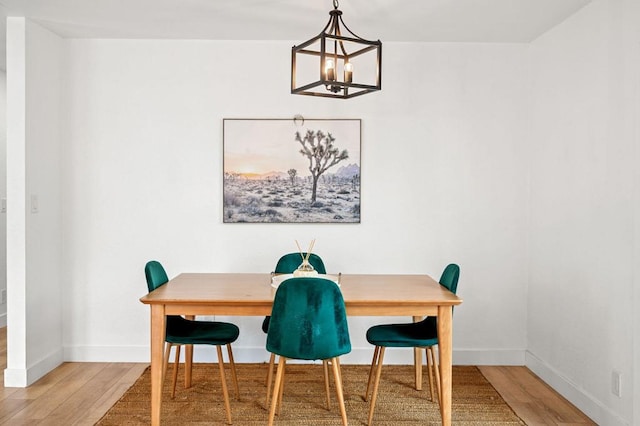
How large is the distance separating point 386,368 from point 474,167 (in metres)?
1.67

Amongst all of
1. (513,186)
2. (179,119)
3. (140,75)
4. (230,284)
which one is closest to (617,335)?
(513,186)

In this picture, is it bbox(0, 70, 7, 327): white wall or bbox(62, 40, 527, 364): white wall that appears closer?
bbox(62, 40, 527, 364): white wall

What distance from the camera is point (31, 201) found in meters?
3.61

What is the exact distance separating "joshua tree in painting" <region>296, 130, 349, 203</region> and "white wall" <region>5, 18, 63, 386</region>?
185 cm

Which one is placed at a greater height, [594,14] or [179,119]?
[594,14]

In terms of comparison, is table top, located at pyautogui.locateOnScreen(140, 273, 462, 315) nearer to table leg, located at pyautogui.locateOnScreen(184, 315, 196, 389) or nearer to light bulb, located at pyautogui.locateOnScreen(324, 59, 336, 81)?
table leg, located at pyautogui.locateOnScreen(184, 315, 196, 389)

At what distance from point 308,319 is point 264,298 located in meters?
0.31

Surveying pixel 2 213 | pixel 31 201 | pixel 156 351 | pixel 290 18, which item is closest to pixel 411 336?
pixel 156 351

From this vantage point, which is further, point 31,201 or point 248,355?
point 248,355

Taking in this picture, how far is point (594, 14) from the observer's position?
10.3ft

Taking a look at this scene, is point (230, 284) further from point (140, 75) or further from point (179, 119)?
point (140, 75)

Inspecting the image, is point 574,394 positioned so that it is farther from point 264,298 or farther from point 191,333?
point 191,333

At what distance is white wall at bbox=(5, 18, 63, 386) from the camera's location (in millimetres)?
3520

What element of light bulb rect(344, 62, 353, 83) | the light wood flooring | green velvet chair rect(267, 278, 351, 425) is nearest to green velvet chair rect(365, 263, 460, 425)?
green velvet chair rect(267, 278, 351, 425)
